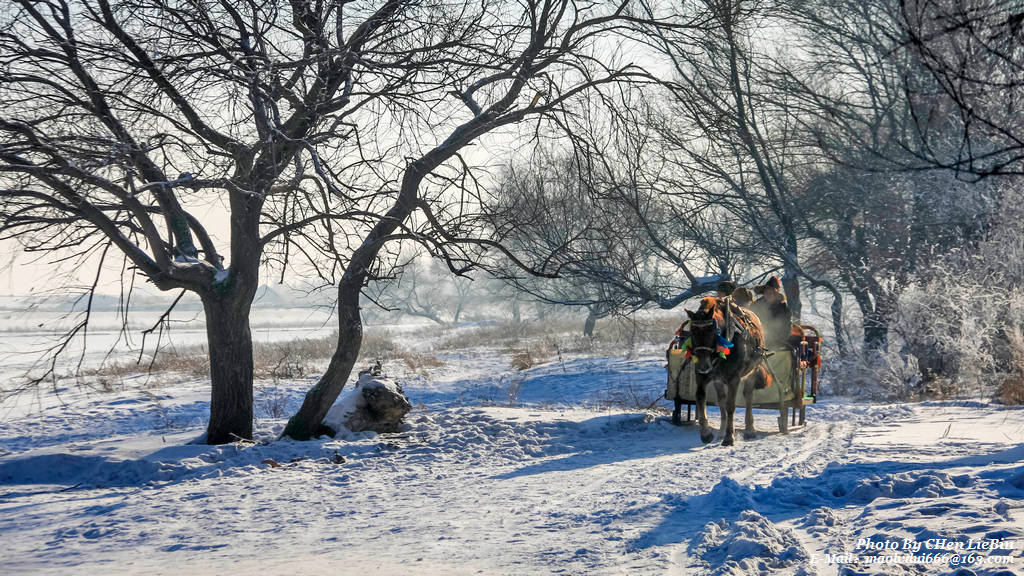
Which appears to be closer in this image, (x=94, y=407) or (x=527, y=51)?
(x=527, y=51)

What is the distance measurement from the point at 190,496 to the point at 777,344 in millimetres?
7827

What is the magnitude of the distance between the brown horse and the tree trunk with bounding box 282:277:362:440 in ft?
14.8

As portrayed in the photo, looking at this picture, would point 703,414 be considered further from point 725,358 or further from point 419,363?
point 419,363

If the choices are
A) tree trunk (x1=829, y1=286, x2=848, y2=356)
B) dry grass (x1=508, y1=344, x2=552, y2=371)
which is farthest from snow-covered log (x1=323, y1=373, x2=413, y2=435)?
dry grass (x1=508, y1=344, x2=552, y2=371)

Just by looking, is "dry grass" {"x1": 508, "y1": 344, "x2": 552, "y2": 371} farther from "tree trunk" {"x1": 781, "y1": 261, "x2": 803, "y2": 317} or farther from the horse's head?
the horse's head

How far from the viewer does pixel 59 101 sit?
7914 millimetres

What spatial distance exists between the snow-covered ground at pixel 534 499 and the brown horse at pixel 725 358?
50 centimetres

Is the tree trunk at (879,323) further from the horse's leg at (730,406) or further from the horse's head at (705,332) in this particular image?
the horse's head at (705,332)

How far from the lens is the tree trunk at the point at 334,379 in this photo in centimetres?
1062

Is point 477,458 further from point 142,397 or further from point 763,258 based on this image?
point 763,258

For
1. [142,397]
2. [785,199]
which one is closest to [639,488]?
[785,199]

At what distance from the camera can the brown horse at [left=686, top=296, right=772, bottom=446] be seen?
9203 millimetres

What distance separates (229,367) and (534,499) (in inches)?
212

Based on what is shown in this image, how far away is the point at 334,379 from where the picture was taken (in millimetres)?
10805
